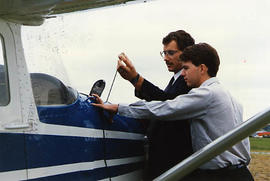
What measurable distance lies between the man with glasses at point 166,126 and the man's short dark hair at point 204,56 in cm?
24

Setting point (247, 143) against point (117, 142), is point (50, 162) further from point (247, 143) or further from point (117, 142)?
point (247, 143)

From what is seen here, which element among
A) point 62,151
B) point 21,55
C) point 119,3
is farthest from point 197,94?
point 21,55

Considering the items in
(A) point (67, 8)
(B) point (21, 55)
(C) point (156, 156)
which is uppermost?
(A) point (67, 8)

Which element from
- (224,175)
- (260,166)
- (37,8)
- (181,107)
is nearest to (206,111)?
(181,107)

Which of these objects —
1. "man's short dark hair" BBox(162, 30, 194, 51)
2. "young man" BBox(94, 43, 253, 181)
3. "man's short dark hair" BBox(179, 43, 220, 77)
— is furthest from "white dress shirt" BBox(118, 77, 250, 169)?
"man's short dark hair" BBox(162, 30, 194, 51)

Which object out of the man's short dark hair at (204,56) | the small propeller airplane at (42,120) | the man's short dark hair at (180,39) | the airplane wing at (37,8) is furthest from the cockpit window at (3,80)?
the man's short dark hair at (180,39)

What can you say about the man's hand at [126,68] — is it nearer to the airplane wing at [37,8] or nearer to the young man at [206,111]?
the young man at [206,111]

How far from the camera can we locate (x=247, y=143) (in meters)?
2.80

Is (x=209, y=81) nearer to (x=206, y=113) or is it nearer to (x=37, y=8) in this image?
(x=206, y=113)

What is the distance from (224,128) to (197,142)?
20 centimetres

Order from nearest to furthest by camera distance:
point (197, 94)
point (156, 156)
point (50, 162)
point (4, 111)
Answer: point (4, 111)
point (50, 162)
point (197, 94)
point (156, 156)

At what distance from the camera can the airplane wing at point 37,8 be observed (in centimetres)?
237

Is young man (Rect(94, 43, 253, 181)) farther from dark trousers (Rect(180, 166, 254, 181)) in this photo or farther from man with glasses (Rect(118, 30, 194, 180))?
man with glasses (Rect(118, 30, 194, 180))

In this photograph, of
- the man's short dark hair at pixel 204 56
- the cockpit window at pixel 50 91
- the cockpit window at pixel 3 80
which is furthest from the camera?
the man's short dark hair at pixel 204 56
